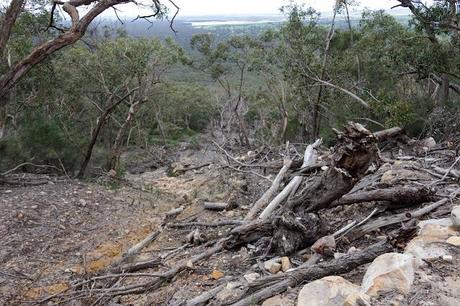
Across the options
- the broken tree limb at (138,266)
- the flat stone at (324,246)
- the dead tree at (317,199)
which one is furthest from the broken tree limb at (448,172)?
the broken tree limb at (138,266)

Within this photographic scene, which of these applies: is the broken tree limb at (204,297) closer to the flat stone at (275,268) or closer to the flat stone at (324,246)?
the flat stone at (275,268)

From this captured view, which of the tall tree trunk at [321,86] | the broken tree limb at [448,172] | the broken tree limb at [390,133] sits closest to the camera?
the broken tree limb at [448,172]

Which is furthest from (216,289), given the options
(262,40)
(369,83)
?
(262,40)

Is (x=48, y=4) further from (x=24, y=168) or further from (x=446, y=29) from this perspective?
(x=446, y=29)

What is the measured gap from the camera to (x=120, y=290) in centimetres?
404

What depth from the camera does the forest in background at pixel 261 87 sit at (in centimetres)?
932

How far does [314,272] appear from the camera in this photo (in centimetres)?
309

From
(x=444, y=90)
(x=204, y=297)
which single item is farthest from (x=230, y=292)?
(x=444, y=90)

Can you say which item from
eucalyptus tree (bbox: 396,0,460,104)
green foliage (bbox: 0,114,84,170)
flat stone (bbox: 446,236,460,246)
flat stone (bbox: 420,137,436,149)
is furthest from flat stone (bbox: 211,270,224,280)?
eucalyptus tree (bbox: 396,0,460,104)

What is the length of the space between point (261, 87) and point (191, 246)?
19671mm

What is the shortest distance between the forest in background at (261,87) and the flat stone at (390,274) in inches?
145

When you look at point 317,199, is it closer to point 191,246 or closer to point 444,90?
point 191,246

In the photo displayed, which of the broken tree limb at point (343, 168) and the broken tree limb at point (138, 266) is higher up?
the broken tree limb at point (343, 168)

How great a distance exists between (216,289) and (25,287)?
2.38m
